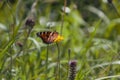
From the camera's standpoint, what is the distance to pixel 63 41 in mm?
3172

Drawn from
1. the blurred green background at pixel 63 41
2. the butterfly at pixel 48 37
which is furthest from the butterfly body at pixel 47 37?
the blurred green background at pixel 63 41

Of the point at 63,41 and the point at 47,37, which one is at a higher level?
the point at 47,37

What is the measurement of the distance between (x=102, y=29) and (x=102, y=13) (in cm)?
17

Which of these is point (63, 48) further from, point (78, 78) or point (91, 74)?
point (78, 78)

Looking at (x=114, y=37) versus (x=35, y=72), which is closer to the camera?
(x=35, y=72)

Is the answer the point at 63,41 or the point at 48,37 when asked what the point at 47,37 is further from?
the point at 63,41

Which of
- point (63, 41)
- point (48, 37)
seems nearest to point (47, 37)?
point (48, 37)

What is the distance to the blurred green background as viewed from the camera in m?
2.00

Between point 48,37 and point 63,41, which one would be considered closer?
point 48,37

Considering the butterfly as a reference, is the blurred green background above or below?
below

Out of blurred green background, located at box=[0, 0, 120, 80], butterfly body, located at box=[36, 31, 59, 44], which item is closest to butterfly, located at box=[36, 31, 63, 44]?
butterfly body, located at box=[36, 31, 59, 44]

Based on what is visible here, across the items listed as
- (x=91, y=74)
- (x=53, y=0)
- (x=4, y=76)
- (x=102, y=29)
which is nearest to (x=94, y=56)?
(x=91, y=74)

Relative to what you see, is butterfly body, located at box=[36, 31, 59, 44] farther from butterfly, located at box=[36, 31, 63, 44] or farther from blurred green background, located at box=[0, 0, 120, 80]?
blurred green background, located at box=[0, 0, 120, 80]

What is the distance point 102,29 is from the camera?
159 inches
